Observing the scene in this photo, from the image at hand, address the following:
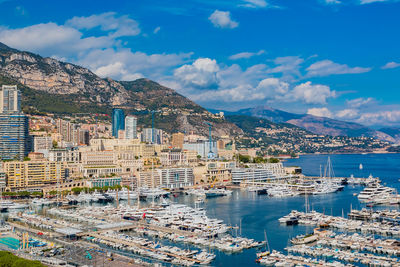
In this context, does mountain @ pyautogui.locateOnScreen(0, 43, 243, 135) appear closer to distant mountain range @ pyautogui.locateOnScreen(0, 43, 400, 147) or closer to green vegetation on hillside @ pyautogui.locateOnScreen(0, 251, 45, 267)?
distant mountain range @ pyautogui.locateOnScreen(0, 43, 400, 147)

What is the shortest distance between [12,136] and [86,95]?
257ft

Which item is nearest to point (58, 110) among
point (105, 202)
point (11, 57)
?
point (11, 57)

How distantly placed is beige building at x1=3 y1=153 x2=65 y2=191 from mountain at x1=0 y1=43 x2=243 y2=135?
5064cm

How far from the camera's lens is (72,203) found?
183ft

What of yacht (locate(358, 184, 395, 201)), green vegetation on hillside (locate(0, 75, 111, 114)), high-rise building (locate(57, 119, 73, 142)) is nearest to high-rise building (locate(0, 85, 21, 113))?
high-rise building (locate(57, 119, 73, 142))

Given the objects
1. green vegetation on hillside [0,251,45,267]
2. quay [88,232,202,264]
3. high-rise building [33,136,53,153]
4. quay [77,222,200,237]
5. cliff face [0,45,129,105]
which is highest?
cliff face [0,45,129,105]

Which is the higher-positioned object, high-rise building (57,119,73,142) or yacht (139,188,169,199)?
high-rise building (57,119,73,142)

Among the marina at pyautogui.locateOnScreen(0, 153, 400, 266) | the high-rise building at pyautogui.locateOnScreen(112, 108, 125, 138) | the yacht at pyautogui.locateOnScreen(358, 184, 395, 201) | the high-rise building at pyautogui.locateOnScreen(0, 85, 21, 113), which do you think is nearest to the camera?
the marina at pyautogui.locateOnScreen(0, 153, 400, 266)

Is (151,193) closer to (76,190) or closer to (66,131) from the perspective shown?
(76,190)

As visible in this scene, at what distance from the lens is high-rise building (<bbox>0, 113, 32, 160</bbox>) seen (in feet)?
242

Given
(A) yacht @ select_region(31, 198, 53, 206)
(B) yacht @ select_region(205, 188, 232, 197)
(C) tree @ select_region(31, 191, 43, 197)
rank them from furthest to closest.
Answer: (B) yacht @ select_region(205, 188, 232, 197) → (C) tree @ select_region(31, 191, 43, 197) → (A) yacht @ select_region(31, 198, 53, 206)

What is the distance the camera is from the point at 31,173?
63.0m

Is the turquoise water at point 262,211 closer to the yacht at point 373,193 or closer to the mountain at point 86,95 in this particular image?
the yacht at point 373,193

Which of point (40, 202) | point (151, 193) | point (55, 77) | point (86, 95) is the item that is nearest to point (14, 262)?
point (40, 202)
